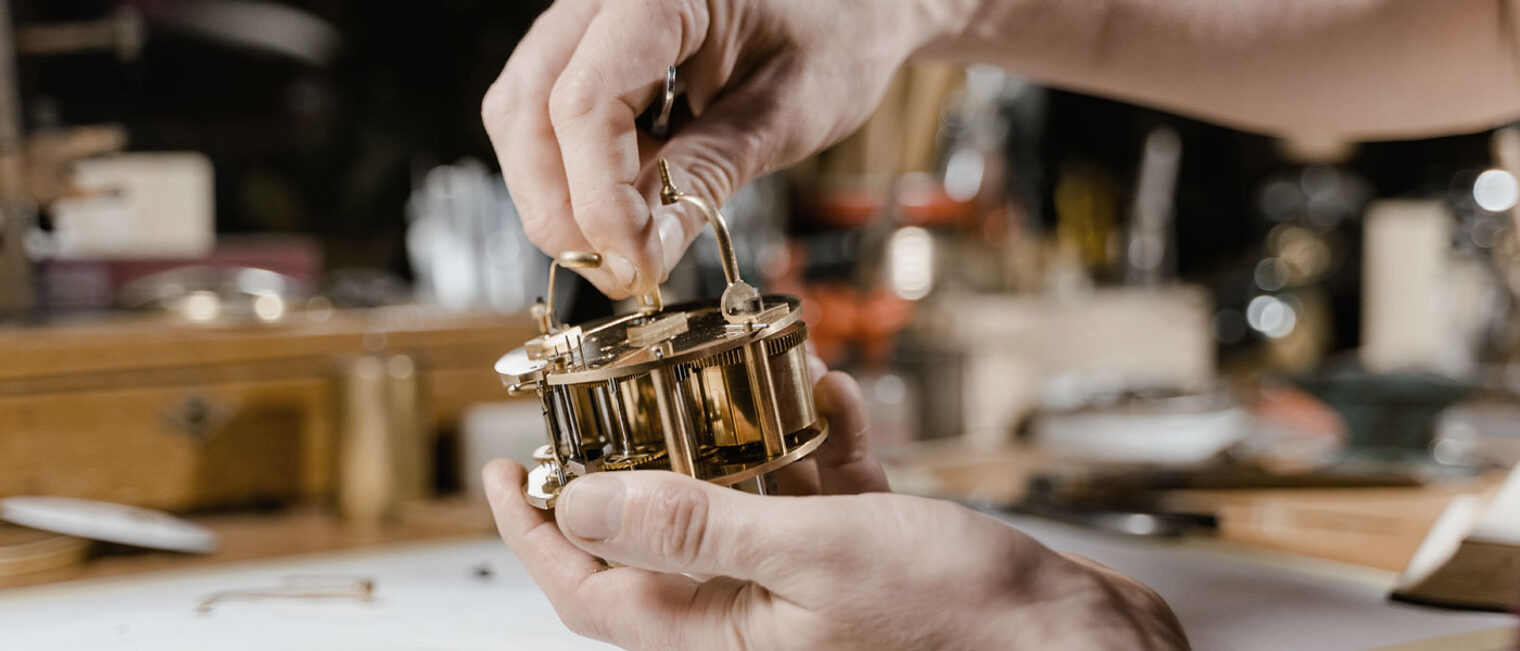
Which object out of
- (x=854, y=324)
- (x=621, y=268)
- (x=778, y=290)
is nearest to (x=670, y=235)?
(x=621, y=268)

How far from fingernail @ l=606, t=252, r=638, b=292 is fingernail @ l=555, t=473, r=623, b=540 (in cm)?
15

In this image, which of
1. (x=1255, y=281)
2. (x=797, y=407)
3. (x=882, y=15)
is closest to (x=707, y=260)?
(x=882, y=15)

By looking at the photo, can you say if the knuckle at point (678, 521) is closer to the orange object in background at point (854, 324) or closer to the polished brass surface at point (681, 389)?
the polished brass surface at point (681, 389)

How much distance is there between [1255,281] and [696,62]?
260cm

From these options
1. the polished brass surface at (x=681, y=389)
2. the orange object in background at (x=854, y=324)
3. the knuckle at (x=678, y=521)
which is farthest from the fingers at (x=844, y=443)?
the orange object in background at (x=854, y=324)

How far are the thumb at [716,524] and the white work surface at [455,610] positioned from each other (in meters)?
0.22

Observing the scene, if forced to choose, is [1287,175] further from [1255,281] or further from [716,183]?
[716,183]

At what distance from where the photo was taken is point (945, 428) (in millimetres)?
1898

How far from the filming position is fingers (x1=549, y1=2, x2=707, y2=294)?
0.64m

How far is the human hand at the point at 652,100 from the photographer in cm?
65

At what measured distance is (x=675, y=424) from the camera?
1.88ft

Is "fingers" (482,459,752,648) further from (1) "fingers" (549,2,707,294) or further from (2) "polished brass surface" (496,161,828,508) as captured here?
(1) "fingers" (549,2,707,294)

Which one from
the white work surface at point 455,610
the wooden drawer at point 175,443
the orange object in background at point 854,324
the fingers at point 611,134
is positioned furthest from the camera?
the orange object in background at point 854,324

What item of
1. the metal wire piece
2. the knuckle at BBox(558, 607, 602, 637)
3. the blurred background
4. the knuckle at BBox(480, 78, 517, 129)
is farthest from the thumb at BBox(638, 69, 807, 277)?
the blurred background
